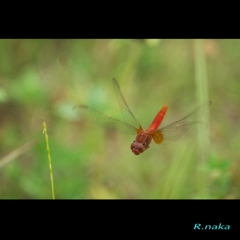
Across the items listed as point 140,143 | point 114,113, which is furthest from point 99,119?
point 140,143

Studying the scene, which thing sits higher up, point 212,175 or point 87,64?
point 87,64

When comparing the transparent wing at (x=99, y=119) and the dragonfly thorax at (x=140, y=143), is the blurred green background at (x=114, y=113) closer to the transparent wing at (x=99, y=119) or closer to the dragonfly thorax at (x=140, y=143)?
the transparent wing at (x=99, y=119)

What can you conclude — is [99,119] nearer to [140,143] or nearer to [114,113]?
[114,113]

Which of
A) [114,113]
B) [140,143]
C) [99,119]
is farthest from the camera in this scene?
[114,113]

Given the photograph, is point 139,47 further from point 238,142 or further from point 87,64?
point 238,142

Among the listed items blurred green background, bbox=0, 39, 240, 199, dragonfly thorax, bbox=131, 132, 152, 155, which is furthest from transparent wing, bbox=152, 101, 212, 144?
blurred green background, bbox=0, 39, 240, 199
